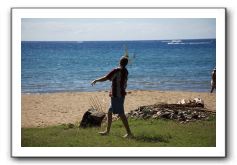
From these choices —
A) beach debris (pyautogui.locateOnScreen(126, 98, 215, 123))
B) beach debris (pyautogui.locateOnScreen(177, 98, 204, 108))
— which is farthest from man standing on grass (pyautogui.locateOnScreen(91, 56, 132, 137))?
beach debris (pyautogui.locateOnScreen(177, 98, 204, 108))

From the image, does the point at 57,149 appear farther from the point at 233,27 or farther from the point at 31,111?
the point at 233,27

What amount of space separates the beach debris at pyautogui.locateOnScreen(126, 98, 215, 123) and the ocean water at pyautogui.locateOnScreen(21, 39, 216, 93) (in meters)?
0.22

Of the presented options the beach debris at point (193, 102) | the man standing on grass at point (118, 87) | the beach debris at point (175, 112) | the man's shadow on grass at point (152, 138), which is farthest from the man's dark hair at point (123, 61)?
the beach debris at point (193, 102)

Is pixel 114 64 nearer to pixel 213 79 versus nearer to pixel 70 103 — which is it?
pixel 70 103

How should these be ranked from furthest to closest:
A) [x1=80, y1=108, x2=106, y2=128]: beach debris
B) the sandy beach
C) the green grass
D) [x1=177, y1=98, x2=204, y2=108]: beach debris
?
[x1=177, y1=98, x2=204, y2=108]: beach debris, [x1=80, y1=108, x2=106, y2=128]: beach debris, the sandy beach, the green grass

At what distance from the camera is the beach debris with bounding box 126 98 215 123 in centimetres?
795

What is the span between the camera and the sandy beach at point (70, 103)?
761 centimetres

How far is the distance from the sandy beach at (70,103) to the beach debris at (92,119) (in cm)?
9

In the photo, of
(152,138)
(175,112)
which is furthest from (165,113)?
(152,138)

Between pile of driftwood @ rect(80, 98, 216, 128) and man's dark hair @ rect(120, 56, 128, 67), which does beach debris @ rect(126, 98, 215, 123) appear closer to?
pile of driftwood @ rect(80, 98, 216, 128)

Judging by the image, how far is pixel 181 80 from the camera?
7.89 m

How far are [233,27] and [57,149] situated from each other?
226 centimetres

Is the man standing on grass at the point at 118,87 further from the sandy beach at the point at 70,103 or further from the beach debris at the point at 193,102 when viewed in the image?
the beach debris at the point at 193,102

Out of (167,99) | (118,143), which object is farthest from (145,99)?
(118,143)
